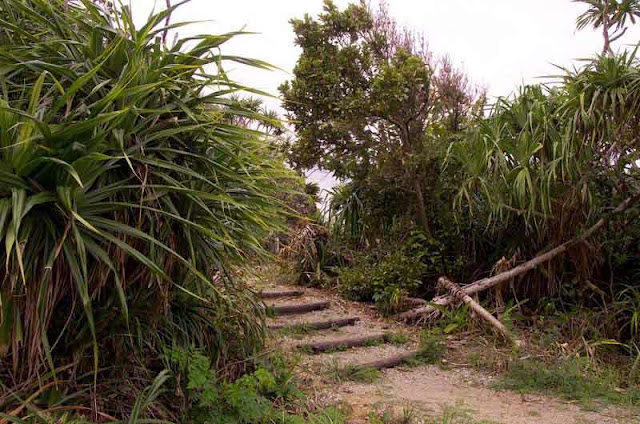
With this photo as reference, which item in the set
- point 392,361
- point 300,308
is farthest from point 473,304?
point 300,308

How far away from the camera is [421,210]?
22.7ft

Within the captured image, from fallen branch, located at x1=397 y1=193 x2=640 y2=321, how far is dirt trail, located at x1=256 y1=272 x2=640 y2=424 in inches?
16.8

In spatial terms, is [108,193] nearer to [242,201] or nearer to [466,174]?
[242,201]

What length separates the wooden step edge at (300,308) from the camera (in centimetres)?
621

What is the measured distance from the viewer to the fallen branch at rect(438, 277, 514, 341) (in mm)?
5230

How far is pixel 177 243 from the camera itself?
9.33 feet

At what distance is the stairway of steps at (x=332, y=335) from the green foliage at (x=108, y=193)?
1643 mm

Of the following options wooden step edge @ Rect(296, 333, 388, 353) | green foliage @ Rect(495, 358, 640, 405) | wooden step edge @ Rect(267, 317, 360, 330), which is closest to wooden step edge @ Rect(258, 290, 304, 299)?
wooden step edge @ Rect(267, 317, 360, 330)

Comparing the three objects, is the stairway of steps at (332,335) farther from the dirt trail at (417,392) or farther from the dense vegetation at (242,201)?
the dense vegetation at (242,201)

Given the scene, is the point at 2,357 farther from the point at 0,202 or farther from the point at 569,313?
the point at 569,313

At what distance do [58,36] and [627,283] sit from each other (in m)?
5.70

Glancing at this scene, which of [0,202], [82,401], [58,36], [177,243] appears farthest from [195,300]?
[58,36]

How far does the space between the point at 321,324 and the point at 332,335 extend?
30 centimetres

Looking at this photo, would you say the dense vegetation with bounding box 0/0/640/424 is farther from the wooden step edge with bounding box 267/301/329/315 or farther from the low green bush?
the wooden step edge with bounding box 267/301/329/315
